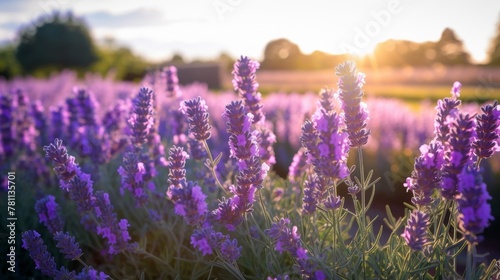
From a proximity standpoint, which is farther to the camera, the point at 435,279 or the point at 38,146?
the point at 38,146

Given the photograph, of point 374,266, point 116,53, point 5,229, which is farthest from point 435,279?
Result: point 116,53

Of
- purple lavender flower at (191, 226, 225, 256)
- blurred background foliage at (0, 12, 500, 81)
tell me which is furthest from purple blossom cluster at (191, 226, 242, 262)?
blurred background foliage at (0, 12, 500, 81)

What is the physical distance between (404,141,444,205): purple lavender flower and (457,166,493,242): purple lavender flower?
0.36 meters

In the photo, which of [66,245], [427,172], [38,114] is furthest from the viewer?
[38,114]

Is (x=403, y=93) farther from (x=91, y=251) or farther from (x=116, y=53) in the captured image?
(x=116, y=53)

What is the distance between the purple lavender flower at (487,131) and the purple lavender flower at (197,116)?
1125mm

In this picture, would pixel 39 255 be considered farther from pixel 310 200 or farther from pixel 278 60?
pixel 278 60

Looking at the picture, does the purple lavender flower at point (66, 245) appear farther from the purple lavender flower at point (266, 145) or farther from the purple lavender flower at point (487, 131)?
the purple lavender flower at point (487, 131)

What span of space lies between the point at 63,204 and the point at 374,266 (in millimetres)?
2645

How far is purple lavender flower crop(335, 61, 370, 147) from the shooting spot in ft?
6.89

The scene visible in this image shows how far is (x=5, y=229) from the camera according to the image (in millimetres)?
3588

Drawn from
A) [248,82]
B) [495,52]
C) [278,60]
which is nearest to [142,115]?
[248,82]

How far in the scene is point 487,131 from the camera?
2.04 m

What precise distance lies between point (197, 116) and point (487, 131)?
1195mm
